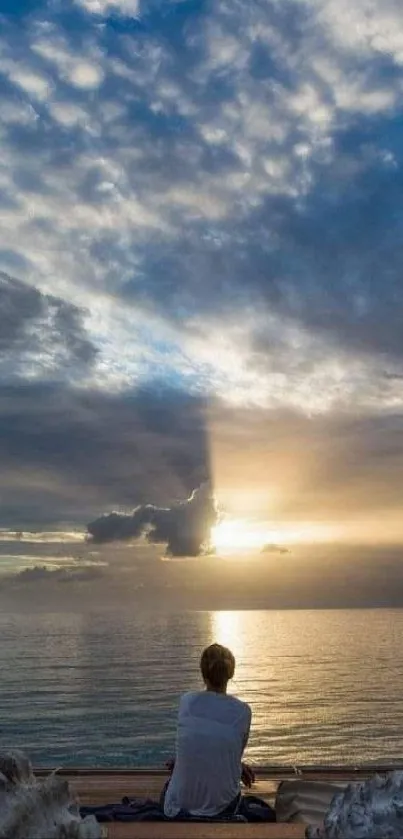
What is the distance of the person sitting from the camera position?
591 centimetres

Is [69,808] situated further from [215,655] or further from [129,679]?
[129,679]

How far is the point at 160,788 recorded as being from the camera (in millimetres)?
7672

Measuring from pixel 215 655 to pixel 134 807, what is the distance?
1.55 m

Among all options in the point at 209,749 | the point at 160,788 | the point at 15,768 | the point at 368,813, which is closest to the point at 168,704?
the point at 160,788

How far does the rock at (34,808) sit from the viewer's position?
152 inches

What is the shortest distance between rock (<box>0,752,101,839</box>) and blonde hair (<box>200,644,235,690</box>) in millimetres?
1892

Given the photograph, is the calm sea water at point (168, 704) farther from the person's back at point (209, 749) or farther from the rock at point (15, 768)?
the rock at point (15, 768)

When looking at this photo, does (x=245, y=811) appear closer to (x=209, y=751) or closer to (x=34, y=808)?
(x=209, y=751)

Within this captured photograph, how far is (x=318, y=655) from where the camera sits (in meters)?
106

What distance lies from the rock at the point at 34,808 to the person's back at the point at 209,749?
5.77ft

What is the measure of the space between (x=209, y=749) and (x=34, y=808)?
221cm

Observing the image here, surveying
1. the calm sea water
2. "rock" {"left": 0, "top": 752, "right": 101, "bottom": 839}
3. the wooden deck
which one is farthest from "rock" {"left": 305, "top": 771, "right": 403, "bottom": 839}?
the calm sea water

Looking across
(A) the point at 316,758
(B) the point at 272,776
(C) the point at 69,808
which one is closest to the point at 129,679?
(A) the point at 316,758

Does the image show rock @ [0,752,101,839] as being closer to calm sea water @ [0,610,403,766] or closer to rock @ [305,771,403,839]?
rock @ [305,771,403,839]
